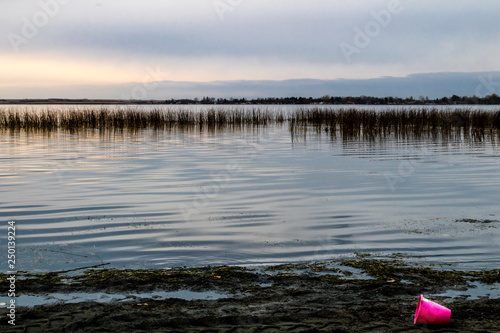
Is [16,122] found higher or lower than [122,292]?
higher

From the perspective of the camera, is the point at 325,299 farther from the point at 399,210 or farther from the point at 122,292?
the point at 399,210

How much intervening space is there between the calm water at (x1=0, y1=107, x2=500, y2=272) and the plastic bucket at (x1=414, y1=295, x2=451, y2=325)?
2347 millimetres

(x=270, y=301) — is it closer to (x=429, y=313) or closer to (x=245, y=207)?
(x=429, y=313)

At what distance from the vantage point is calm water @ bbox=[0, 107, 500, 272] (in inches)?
277

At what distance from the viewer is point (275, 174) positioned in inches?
581

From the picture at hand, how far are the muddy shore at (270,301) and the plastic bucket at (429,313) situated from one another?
0.21ft

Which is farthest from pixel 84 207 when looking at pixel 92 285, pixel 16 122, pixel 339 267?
pixel 16 122

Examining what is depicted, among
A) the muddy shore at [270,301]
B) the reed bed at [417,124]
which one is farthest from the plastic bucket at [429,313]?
the reed bed at [417,124]

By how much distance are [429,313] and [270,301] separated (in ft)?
4.67

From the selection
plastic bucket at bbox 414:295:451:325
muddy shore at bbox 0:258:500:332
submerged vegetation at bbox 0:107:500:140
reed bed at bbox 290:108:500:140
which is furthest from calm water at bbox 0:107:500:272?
submerged vegetation at bbox 0:107:500:140

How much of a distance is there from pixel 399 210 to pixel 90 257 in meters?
5.80

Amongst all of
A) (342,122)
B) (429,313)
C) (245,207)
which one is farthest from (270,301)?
(342,122)

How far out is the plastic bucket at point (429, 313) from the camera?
4.21 metres

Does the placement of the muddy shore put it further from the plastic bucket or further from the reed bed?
the reed bed
